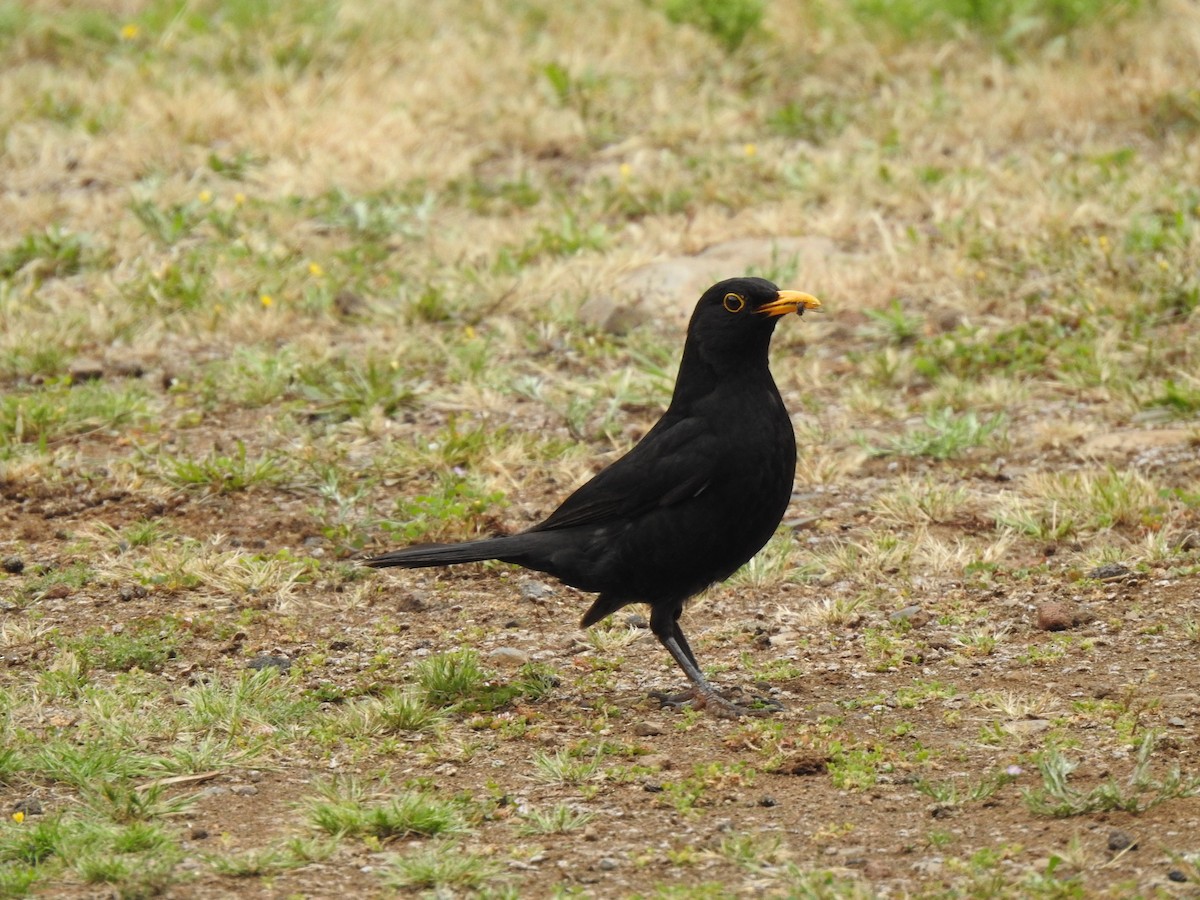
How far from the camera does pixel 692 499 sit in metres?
5.70

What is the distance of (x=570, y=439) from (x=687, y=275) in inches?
72.3

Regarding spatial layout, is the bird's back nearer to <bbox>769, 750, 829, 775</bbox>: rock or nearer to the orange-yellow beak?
the orange-yellow beak

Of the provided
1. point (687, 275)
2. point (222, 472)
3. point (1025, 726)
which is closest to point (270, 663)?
point (222, 472)

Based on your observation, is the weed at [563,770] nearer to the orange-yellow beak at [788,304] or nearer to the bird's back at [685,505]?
the bird's back at [685,505]

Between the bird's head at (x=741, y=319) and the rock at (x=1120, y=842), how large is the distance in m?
2.21

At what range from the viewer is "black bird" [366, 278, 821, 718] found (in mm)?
5652

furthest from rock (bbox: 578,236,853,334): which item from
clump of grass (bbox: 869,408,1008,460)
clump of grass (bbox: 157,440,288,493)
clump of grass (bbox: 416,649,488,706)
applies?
clump of grass (bbox: 416,649,488,706)

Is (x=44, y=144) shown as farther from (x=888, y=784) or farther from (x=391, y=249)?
(x=888, y=784)

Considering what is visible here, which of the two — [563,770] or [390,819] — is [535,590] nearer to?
[563,770]

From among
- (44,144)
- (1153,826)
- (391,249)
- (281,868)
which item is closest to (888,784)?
(1153,826)

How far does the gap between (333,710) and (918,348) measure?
4374 mm

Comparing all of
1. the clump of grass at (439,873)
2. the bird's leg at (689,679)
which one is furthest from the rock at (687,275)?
the clump of grass at (439,873)

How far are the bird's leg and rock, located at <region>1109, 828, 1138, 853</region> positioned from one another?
4.78 ft

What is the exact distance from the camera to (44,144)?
1138cm
